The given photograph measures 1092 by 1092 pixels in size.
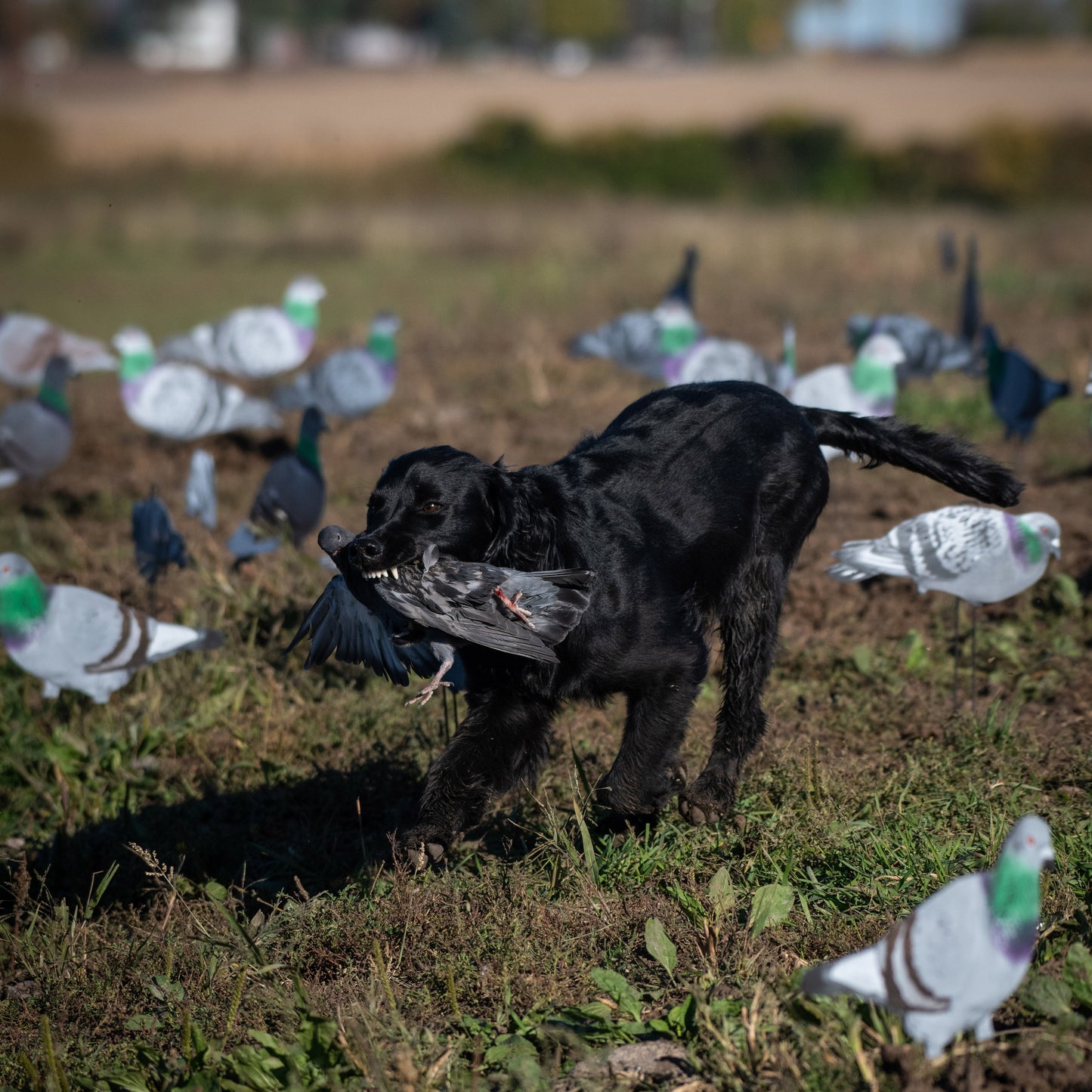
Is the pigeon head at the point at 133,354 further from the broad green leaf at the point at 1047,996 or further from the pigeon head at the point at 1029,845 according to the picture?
the pigeon head at the point at 1029,845

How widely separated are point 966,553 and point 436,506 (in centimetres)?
184

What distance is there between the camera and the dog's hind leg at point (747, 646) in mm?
4051

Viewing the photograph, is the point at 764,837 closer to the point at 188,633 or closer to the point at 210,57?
the point at 188,633

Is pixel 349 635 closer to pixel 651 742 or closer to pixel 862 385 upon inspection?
pixel 651 742

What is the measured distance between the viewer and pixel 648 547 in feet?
12.2

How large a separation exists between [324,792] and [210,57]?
79.3 m

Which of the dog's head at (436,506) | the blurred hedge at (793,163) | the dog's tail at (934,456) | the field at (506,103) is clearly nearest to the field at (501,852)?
the dog's tail at (934,456)

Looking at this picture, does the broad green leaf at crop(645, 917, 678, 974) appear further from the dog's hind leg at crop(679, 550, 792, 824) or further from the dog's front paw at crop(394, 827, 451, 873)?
the dog's hind leg at crop(679, 550, 792, 824)

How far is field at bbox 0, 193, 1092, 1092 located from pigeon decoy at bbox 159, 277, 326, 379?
1399 mm

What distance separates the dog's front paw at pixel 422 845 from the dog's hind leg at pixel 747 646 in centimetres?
95

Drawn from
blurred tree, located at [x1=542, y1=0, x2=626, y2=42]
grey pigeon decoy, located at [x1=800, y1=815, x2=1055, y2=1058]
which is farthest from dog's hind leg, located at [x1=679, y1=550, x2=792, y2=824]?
blurred tree, located at [x1=542, y1=0, x2=626, y2=42]

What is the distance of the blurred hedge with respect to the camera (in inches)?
1027

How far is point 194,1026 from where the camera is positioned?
2.98 m

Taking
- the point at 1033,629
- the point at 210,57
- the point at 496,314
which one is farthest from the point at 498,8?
the point at 1033,629
